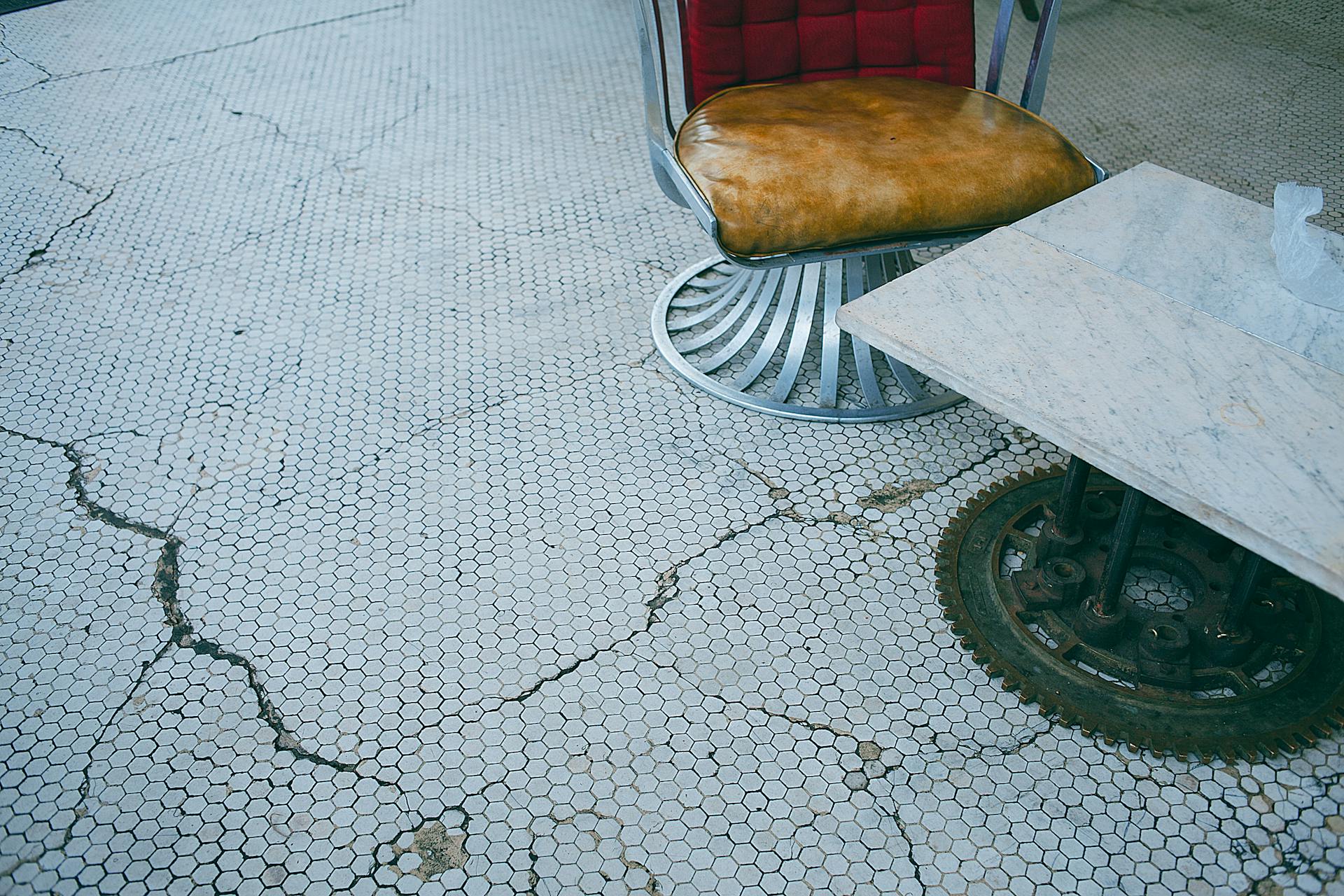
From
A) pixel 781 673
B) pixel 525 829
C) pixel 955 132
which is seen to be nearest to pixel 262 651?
pixel 525 829

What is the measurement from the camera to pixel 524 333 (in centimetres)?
191

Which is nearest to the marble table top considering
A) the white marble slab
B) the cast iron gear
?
the white marble slab

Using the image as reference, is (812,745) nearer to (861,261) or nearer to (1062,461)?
(1062,461)

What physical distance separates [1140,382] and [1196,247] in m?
0.33

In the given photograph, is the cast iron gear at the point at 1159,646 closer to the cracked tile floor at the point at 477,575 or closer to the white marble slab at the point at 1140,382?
the cracked tile floor at the point at 477,575

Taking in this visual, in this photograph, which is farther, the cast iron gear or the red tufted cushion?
the red tufted cushion

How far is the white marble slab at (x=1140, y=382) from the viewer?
938mm

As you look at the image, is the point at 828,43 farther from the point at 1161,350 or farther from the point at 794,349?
the point at 1161,350

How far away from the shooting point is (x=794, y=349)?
5.75 feet

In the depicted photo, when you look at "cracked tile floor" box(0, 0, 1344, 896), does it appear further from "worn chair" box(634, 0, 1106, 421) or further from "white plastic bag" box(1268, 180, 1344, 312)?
"white plastic bag" box(1268, 180, 1344, 312)

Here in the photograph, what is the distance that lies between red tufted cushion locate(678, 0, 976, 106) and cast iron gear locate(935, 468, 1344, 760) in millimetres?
842

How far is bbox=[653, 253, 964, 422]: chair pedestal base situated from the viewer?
1.72 m

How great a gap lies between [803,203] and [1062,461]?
1.91 feet

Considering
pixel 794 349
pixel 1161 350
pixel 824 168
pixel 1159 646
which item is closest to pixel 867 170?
pixel 824 168
